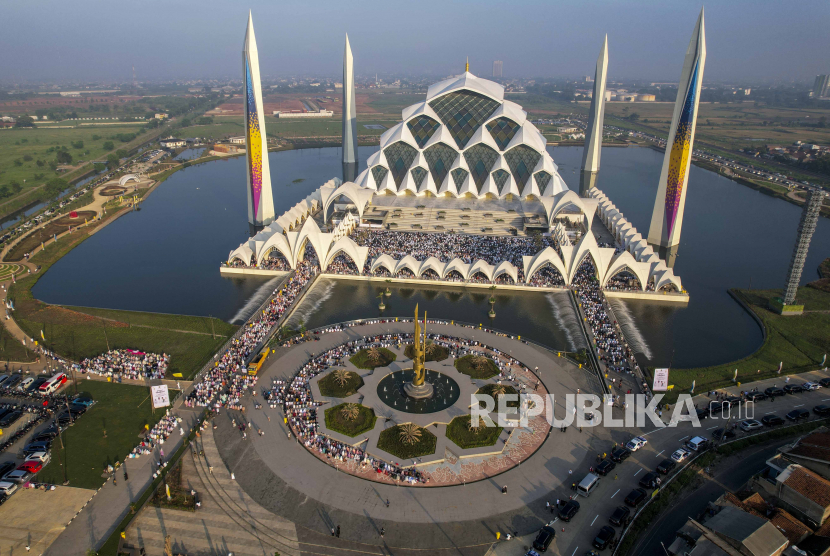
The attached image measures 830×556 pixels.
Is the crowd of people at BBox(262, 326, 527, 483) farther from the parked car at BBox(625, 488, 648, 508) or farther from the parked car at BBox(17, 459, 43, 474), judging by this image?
the parked car at BBox(17, 459, 43, 474)

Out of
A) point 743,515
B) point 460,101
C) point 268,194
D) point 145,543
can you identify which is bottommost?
point 145,543

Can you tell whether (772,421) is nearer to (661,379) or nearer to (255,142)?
(661,379)

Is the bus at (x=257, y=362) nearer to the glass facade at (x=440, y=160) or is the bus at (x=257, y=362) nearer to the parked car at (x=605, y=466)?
the parked car at (x=605, y=466)

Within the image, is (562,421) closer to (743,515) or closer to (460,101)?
(743,515)

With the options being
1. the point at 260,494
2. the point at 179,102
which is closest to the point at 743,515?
the point at 260,494

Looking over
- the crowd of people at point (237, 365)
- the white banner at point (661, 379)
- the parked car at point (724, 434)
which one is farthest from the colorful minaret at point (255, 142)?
the parked car at point (724, 434)

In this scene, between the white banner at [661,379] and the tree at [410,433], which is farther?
the white banner at [661,379]

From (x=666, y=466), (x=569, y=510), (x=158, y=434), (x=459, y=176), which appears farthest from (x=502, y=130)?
(x=158, y=434)
